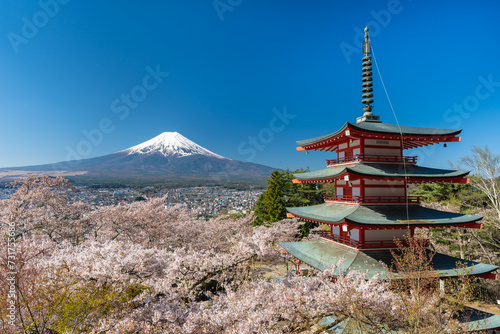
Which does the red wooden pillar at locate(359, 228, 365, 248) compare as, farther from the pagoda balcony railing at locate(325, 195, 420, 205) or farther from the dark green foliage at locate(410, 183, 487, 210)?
the dark green foliage at locate(410, 183, 487, 210)

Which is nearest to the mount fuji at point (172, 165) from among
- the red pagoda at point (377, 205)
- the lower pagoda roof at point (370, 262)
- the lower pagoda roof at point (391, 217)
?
the red pagoda at point (377, 205)

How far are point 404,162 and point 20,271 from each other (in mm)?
12846

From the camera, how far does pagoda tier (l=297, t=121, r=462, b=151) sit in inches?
385

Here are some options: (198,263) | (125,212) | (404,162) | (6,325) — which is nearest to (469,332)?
(404,162)

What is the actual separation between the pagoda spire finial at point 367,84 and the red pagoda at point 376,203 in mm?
49

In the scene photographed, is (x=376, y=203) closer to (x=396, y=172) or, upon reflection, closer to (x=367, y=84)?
(x=396, y=172)

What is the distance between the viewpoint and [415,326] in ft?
19.5

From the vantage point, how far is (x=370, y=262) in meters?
8.94

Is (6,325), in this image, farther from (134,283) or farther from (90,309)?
(134,283)

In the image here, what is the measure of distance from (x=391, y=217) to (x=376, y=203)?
37.1 inches

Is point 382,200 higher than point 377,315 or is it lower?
higher

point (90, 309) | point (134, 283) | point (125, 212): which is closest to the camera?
point (90, 309)

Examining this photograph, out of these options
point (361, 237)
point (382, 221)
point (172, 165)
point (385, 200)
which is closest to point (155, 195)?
point (361, 237)

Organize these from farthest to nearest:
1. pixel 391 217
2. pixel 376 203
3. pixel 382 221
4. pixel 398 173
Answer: pixel 376 203, pixel 398 173, pixel 391 217, pixel 382 221
